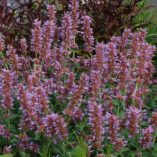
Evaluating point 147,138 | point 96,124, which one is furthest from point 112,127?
point 147,138

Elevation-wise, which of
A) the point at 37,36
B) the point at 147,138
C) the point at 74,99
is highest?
the point at 37,36

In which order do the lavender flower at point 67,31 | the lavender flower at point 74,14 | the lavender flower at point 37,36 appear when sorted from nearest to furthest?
the lavender flower at point 37,36, the lavender flower at point 67,31, the lavender flower at point 74,14

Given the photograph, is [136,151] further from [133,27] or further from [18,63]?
[133,27]

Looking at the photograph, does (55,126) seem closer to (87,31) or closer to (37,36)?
(37,36)

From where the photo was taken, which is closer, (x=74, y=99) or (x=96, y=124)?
(x=96, y=124)

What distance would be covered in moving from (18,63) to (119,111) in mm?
630

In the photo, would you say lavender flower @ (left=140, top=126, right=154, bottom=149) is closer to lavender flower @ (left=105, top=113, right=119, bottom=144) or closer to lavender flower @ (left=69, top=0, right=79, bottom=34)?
lavender flower @ (left=105, top=113, right=119, bottom=144)

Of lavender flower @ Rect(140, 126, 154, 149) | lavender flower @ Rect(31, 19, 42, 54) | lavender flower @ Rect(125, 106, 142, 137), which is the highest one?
lavender flower @ Rect(31, 19, 42, 54)

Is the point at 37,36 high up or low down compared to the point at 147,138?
up

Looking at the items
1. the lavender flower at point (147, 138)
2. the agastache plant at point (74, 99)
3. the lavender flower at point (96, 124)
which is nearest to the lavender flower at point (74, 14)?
the agastache plant at point (74, 99)

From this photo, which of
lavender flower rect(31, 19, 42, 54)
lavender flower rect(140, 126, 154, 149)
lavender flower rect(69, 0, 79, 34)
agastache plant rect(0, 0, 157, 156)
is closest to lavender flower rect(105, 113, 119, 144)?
agastache plant rect(0, 0, 157, 156)

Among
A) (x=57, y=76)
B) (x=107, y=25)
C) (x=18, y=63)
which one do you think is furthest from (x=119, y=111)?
(x=107, y=25)

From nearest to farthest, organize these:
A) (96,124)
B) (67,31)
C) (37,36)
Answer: (96,124)
(37,36)
(67,31)

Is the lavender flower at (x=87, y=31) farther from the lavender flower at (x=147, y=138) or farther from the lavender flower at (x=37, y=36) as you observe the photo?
the lavender flower at (x=147, y=138)
